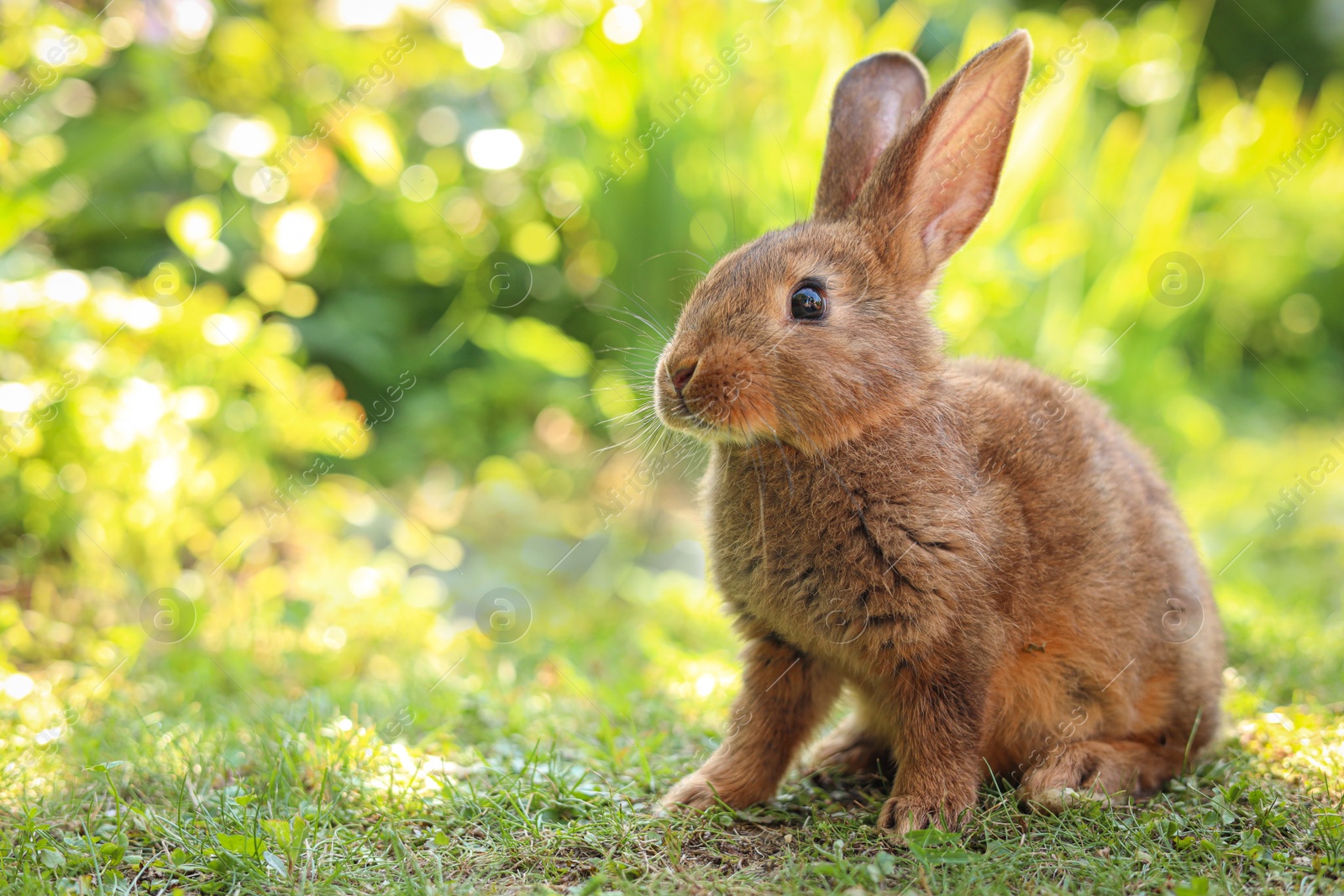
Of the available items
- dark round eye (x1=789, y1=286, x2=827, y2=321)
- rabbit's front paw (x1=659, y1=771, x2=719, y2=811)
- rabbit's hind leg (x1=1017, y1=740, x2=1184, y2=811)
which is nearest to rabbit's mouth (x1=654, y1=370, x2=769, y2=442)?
dark round eye (x1=789, y1=286, x2=827, y2=321)

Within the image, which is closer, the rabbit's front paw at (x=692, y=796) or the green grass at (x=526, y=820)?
the green grass at (x=526, y=820)

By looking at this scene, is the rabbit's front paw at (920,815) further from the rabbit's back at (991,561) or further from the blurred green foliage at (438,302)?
the blurred green foliage at (438,302)

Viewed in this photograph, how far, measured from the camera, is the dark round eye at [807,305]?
2.67 m

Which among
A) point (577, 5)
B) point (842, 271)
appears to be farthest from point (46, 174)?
point (842, 271)

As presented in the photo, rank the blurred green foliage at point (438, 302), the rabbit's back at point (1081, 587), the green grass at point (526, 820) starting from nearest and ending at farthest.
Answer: the green grass at point (526, 820), the rabbit's back at point (1081, 587), the blurred green foliage at point (438, 302)

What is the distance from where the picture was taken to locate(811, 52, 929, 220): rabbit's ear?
121 inches

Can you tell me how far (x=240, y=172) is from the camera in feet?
19.9

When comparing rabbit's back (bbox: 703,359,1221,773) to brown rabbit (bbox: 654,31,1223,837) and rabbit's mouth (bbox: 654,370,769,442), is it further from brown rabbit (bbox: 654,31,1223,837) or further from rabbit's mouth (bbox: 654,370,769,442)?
rabbit's mouth (bbox: 654,370,769,442)

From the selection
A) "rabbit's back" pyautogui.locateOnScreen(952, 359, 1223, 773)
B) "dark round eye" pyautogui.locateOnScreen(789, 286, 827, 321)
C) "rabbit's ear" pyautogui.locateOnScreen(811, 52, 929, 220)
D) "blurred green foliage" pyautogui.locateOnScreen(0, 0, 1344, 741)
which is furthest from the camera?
"blurred green foliage" pyautogui.locateOnScreen(0, 0, 1344, 741)

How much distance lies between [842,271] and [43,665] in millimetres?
3692

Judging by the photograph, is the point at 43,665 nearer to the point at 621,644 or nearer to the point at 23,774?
the point at 23,774

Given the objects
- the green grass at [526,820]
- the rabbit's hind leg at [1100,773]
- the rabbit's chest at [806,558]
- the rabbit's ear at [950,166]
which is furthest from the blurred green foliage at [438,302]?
the rabbit's ear at [950,166]

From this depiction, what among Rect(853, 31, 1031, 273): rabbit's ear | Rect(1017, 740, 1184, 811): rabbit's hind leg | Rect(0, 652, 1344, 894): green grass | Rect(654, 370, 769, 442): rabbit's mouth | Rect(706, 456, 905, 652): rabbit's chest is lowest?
Rect(0, 652, 1344, 894): green grass

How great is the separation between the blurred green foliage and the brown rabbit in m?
1.21
